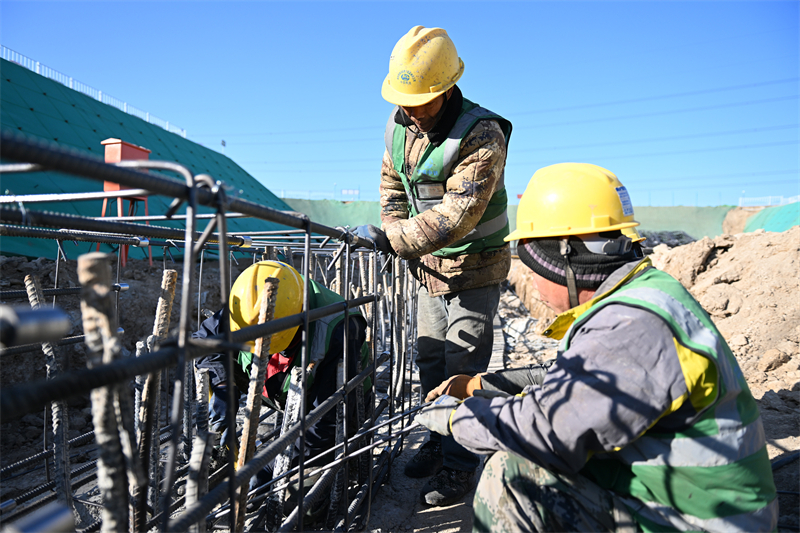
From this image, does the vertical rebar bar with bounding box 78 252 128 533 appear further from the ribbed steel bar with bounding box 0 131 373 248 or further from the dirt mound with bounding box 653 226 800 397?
the dirt mound with bounding box 653 226 800 397

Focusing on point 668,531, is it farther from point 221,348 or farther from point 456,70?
point 456,70

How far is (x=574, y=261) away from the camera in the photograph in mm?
1846

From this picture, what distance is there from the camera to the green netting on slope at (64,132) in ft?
26.2

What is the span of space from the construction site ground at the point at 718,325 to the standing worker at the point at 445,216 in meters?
0.28

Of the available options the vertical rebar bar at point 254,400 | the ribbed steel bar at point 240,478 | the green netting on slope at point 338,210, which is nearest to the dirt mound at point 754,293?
the ribbed steel bar at point 240,478

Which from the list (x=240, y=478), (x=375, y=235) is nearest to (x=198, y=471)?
(x=240, y=478)

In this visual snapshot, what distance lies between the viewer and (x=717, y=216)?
30562 mm

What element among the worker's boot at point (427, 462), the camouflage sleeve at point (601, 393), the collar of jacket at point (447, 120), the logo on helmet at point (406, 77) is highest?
the logo on helmet at point (406, 77)

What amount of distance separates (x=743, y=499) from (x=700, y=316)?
570 mm

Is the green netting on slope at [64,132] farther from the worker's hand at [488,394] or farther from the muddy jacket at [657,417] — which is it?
the muddy jacket at [657,417]

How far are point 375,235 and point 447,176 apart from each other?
22.8 inches

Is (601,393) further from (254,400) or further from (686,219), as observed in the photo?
(686,219)

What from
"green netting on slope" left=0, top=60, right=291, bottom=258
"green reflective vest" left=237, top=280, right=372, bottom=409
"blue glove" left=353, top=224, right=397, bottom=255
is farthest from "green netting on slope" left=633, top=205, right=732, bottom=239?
"green reflective vest" left=237, top=280, right=372, bottom=409

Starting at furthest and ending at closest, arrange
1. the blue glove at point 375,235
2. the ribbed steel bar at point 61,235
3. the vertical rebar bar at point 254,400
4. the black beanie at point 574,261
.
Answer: the blue glove at point 375,235 → the ribbed steel bar at point 61,235 → the black beanie at point 574,261 → the vertical rebar bar at point 254,400
